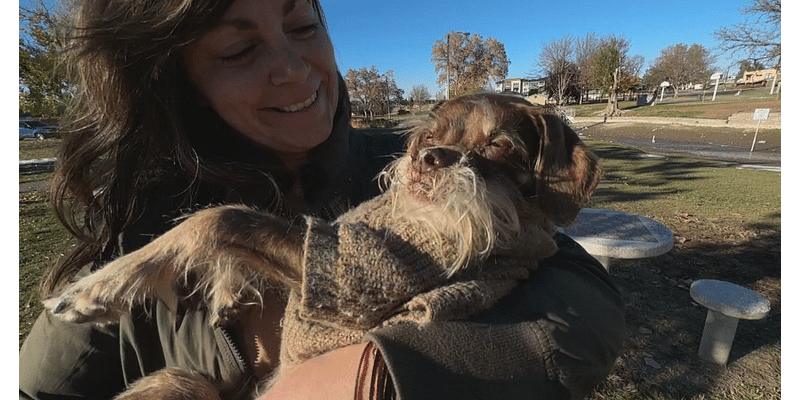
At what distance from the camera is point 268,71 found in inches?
77.0

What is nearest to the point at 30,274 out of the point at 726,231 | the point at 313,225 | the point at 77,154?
the point at 77,154

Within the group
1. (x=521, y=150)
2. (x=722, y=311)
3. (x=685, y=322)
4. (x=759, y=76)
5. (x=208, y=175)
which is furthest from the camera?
(x=759, y=76)

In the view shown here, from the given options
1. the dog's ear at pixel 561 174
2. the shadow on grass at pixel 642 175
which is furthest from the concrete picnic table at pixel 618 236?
the shadow on grass at pixel 642 175

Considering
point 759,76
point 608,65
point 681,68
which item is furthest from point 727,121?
point 759,76

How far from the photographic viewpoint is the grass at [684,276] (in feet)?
17.2

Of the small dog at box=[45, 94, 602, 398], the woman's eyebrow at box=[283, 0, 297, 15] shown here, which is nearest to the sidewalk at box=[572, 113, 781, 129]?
the small dog at box=[45, 94, 602, 398]

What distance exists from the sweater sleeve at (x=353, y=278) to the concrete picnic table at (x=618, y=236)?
12.7 ft

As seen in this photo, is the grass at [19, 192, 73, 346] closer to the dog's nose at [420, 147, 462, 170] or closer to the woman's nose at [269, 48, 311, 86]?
the woman's nose at [269, 48, 311, 86]

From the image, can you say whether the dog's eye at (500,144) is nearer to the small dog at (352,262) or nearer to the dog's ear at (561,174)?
the dog's ear at (561,174)

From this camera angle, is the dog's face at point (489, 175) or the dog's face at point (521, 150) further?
the dog's face at point (521, 150)

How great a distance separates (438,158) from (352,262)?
86 centimetres

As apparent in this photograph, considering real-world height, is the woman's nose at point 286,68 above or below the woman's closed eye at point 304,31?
below

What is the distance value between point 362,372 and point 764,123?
43.1 meters

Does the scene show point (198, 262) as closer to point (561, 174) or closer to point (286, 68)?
point (286, 68)
